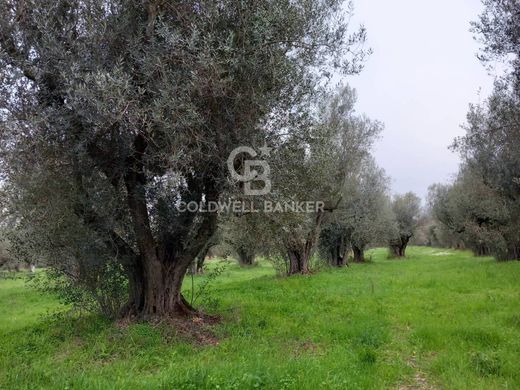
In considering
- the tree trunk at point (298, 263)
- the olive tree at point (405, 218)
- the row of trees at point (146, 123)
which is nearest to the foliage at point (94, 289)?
the row of trees at point (146, 123)

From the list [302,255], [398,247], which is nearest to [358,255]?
[398,247]

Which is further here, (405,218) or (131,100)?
(405,218)

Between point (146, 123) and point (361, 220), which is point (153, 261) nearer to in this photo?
point (146, 123)

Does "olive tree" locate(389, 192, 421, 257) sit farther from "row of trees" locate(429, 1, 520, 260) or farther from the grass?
the grass

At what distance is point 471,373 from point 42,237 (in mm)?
8222

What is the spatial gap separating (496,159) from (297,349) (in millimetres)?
18978

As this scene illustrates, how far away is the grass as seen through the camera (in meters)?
5.96

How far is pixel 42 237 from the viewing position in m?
8.73

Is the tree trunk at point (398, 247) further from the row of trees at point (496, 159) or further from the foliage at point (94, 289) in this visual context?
the foliage at point (94, 289)

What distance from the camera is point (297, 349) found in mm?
7957

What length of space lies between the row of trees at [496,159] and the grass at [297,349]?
203 inches

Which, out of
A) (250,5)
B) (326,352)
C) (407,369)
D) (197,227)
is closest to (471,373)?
(407,369)

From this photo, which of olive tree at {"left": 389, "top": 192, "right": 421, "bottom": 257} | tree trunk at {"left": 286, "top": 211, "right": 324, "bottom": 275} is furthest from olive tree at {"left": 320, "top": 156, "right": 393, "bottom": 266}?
olive tree at {"left": 389, "top": 192, "right": 421, "bottom": 257}

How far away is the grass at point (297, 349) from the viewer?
5.96 m
